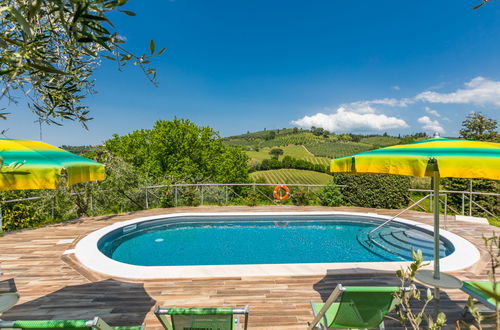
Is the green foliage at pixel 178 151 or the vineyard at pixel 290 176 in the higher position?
the green foliage at pixel 178 151

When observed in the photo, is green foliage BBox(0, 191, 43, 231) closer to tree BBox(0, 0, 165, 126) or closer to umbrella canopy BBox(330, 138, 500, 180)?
tree BBox(0, 0, 165, 126)

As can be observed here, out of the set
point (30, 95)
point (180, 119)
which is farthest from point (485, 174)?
point (180, 119)

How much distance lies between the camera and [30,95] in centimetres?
232

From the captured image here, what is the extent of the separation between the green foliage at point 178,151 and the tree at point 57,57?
780 inches

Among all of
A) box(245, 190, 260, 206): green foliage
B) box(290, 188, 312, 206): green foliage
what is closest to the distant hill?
box(290, 188, 312, 206): green foliage

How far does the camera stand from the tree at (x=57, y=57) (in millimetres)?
1409

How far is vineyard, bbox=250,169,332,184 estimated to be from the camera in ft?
130

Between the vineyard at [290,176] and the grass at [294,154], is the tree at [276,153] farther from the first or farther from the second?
the vineyard at [290,176]

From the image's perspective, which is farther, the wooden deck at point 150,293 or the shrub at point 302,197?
the shrub at point 302,197

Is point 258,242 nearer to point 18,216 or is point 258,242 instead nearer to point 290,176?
point 18,216

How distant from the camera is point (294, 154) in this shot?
5741 cm

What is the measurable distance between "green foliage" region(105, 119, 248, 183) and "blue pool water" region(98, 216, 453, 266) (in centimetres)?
1468

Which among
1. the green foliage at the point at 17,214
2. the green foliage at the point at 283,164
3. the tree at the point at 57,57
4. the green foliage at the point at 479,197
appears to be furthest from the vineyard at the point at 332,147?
the tree at the point at 57,57

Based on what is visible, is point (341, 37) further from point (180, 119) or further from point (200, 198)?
point (200, 198)
